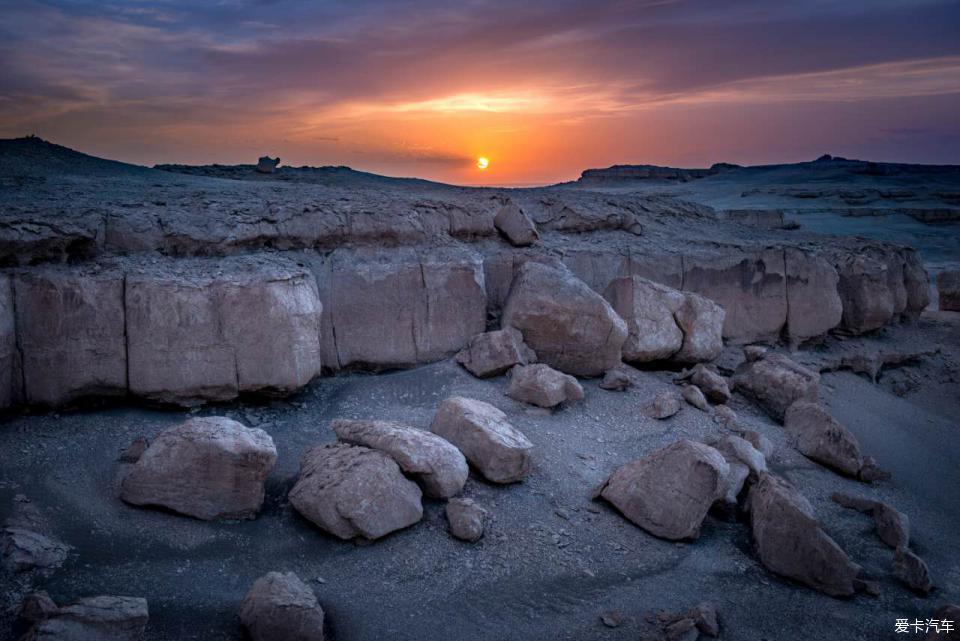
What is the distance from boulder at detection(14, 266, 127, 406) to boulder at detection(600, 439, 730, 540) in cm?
342

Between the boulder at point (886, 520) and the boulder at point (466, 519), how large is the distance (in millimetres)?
2723

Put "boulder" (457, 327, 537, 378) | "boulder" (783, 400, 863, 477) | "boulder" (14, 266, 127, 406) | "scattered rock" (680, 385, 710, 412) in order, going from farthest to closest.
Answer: "scattered rock" (680, 385, 710, 412), "boulder" (457, 327, 537, 378), "boulder" (783, 400, 863, 477), "boulder" (14, 266, 127, 406)

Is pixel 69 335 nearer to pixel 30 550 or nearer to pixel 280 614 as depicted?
pixel 30 550

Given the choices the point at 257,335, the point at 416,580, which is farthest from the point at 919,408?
the point at 257,335

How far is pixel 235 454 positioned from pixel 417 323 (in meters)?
2.40

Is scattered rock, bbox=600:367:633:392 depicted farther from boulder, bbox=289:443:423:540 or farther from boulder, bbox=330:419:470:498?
boulder, bbox=289:443:423:540

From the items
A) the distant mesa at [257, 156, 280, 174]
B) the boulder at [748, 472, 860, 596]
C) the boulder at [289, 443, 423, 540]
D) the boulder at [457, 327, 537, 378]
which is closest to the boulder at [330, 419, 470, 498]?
the boulder at [289, 443, 423, 540]

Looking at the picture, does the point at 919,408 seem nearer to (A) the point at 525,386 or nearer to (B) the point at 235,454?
(A) the point at 525,386

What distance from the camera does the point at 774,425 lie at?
20.2 feet

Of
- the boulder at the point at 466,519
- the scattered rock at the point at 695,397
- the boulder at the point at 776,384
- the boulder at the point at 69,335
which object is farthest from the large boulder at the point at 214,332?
the boulder at the point at 776,384

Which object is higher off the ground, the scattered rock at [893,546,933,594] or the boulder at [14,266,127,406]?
the boulder at [14,266,127,406]

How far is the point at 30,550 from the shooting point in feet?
11.0

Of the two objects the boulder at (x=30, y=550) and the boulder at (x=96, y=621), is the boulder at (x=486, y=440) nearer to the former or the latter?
the boulder at (x=96, y=621)

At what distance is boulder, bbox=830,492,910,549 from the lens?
4637mm
